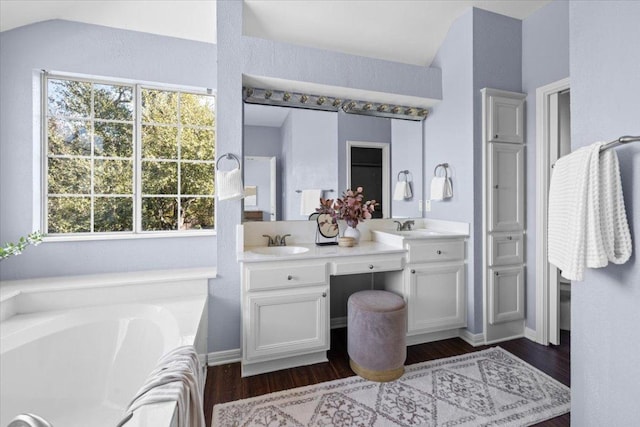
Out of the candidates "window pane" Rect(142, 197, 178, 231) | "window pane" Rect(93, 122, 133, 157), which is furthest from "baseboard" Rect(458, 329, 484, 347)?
"window pane" Rect(93, 122, 133, 157)

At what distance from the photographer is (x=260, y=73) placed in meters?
2.12

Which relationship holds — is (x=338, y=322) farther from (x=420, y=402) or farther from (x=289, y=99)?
(x=289, y=99)

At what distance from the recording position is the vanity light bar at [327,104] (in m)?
2.31

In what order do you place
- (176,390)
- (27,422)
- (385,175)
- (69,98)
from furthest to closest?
(385,175) → (69,98) → (176,390) → (27,422)

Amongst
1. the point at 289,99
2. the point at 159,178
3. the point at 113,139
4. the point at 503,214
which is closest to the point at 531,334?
the point at 503,214

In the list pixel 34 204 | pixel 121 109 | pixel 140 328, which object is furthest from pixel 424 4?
pixel 34 204

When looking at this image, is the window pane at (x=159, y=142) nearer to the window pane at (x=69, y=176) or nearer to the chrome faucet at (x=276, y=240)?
the window pane at (x=69, y=176)

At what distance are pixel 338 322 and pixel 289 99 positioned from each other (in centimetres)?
208

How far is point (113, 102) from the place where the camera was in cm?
232

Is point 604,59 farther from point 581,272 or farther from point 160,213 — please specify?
point 160,213

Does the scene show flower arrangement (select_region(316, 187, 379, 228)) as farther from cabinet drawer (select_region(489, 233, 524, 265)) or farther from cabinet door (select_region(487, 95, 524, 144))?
cabinet door (select_region(487, 95, 524, 144))

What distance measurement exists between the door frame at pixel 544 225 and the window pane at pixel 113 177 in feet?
11.3

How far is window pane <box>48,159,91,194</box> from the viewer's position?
2.17m

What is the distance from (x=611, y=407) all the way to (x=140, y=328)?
2.27m
